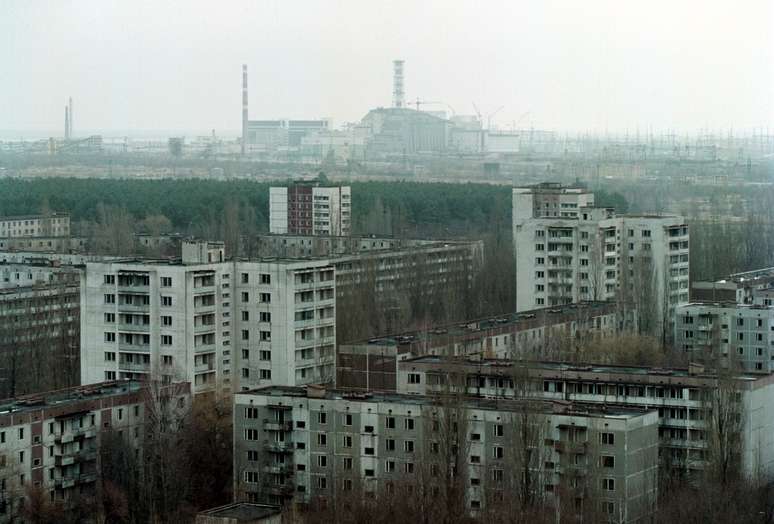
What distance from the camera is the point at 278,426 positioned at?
32.2ft

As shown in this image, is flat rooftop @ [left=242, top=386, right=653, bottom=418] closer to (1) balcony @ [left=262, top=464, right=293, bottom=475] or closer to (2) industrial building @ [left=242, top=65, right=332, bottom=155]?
(1) balcony @ [left=262, top=464, right=293, bottom=475]

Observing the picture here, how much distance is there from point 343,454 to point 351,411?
0.25 m

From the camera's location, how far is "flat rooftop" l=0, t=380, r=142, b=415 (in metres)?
9.71

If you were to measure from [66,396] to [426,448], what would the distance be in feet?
7.65

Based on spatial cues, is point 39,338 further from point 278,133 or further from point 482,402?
point 278,133

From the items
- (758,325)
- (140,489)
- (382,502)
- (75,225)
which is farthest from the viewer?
(75,225)

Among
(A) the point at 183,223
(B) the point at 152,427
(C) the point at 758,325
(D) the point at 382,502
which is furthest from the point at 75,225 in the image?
(D) the point at 382,502

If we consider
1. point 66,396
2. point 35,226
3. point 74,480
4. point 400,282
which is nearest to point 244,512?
point 74,480

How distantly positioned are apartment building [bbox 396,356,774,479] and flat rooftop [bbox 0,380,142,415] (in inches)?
70.8

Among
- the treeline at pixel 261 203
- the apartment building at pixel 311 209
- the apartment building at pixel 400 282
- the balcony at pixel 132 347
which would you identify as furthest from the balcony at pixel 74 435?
the apartment building at pixel 311 209

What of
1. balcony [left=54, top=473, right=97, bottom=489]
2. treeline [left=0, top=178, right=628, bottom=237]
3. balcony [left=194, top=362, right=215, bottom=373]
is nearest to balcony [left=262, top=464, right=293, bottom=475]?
balcony [left=54, top=473, right=97, bottom=489]

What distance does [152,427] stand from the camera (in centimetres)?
1005

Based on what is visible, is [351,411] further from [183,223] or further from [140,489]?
[183,223]

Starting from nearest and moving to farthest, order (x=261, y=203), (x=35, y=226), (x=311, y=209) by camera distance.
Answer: (x=311, y=209), (x=35, y=226), (x=261, y=203)
